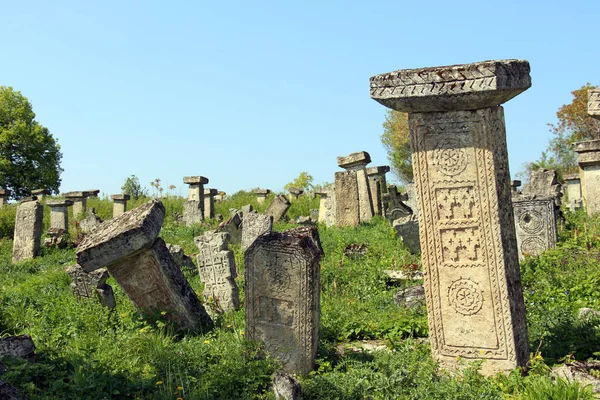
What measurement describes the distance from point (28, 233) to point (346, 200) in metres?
8.24

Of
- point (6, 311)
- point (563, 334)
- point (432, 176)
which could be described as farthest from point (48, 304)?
point (563, 334)

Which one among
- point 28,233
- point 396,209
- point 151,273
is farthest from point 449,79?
point 28,233

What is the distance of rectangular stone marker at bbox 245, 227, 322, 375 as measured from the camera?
7031 mm

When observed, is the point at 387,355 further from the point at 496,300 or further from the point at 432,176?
the point at 432,176

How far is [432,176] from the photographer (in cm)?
680

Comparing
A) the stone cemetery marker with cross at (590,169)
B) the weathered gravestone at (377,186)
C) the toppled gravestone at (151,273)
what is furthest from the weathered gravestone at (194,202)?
the toppled gravestone at (151,273)

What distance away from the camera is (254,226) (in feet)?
52.3

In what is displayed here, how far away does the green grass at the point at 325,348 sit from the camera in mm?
6285

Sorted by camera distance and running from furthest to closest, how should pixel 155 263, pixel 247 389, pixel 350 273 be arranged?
pixel 350 273 < pixel 155 263 < pixel 247 389

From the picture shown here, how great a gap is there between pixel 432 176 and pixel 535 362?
1.94 meters

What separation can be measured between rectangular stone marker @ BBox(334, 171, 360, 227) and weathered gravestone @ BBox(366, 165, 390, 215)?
182 cm

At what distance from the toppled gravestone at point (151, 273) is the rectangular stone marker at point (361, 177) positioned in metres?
11.9

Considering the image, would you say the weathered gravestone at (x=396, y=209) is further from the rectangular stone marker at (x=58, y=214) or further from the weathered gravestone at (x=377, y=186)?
the rectangular stone marker at (x=58, y=214)

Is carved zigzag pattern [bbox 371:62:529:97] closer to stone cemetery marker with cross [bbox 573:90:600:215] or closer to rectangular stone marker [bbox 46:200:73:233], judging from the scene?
stone cemetery marker with cross [bbox 573:90:600:215]
